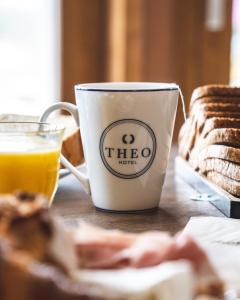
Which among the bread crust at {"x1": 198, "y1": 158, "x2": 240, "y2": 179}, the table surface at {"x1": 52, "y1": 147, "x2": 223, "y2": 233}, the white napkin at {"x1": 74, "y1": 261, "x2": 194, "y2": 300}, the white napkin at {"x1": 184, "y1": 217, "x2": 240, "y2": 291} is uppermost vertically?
the white napkin at {"x1": 74, "y1": 261, "x2": 194, "y2": 300}

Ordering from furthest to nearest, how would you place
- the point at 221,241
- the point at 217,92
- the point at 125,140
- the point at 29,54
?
the point at 29,54, the point at 217,92, the point at 125,140, the point at 221,241

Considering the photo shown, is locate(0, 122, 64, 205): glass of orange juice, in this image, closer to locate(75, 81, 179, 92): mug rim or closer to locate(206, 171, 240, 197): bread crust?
locate(75, 81, 179, 92): mug rim

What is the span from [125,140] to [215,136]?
20 cm

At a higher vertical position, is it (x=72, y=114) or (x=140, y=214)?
(x=72, y=114)

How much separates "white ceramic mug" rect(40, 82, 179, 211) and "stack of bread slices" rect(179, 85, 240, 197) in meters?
0.10

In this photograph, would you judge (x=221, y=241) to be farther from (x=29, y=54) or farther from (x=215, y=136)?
(x=29, y=54)

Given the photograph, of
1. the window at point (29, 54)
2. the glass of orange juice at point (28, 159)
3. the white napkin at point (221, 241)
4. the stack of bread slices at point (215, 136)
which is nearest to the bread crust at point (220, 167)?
the stack of bread slices at point (215, 136)

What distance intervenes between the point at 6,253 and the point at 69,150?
26.1 inches

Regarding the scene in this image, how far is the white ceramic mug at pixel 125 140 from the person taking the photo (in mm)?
840

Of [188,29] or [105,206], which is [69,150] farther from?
[188,29]

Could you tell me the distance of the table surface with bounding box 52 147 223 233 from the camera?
82cm

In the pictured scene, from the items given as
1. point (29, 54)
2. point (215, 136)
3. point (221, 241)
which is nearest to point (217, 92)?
point (215, 136)

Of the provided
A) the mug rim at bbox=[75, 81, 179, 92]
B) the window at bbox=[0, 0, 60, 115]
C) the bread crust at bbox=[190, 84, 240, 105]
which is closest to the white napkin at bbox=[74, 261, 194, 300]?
the mug rim at bbox=[75, 81, 179, 92]

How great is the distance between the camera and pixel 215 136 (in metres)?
0.99
